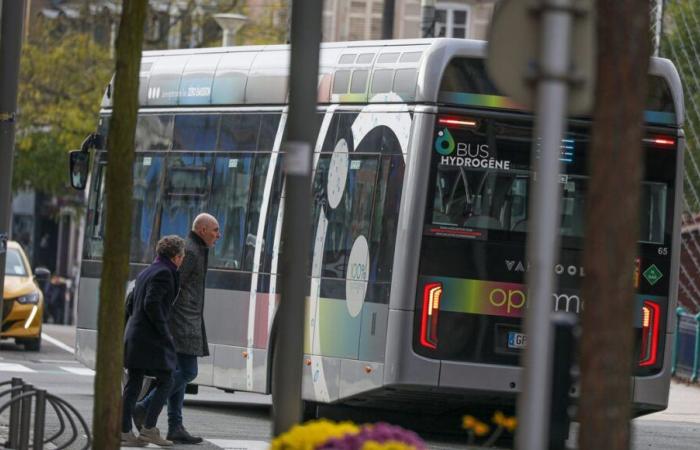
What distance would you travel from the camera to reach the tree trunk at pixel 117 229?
10.4 meters

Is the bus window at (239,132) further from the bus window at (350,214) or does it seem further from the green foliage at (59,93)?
the green foliage at (59,93)

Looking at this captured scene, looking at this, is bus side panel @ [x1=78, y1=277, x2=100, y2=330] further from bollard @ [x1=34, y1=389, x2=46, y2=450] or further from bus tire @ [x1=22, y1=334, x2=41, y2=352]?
bus tire @ [x1=22, y1=334, x2=41, y2=352]

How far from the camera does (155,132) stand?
17.8 meters

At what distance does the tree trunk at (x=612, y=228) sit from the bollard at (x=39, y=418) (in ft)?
15.7

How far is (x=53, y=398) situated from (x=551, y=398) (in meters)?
4.69

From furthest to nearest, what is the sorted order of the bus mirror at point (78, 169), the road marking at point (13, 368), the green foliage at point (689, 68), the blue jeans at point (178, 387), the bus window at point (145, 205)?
the green foliage at point (689, 68) < the road marking at point (13, 368) < the bus mirror at point (78, 169) < the bus window at point (145, 205) < the blue jeans at point (178, 387)

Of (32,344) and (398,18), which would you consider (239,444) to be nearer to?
(32,344)

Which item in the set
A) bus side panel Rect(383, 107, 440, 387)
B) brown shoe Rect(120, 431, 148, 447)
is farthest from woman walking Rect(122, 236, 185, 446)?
bus side panel Rect(383, 107, 440, 387)

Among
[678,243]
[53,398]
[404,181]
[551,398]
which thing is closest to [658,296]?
[678,243]

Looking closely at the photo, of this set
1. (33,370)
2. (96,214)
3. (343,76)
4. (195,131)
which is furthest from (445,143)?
(33,370)

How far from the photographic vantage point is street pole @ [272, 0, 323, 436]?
763 centimetres

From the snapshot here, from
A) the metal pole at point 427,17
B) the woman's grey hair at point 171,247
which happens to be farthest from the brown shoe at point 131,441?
the metal pole at point 427,17

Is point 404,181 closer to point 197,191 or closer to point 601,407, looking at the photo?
point 197,191

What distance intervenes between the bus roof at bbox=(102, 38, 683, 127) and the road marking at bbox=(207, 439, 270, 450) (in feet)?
8.89
